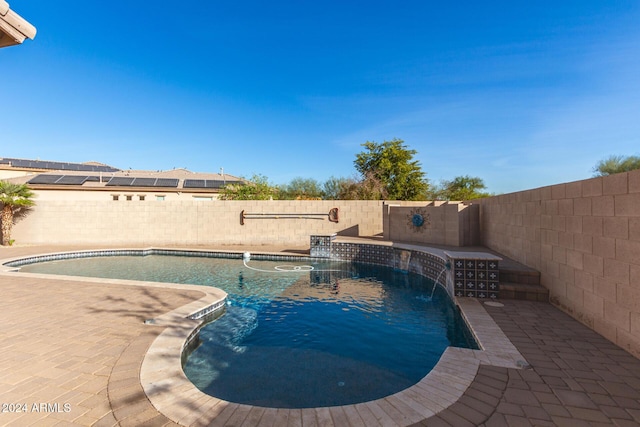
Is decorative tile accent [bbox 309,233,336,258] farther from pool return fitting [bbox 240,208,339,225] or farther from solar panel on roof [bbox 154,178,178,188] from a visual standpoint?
solar panel on roof [bbox 154,178,178,188]

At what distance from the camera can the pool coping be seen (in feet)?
9.29

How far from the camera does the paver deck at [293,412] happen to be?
281 centimetres

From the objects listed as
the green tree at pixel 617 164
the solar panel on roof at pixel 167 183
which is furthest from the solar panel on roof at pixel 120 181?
the green tree at pixel 617 164

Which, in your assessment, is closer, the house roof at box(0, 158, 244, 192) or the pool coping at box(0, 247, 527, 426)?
the pool coping at box(0, 247, 527, 426)

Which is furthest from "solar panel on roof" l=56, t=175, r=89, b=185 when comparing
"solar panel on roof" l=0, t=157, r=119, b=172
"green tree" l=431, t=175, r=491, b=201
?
"green tree" l=431, t=175, r=491, b=201

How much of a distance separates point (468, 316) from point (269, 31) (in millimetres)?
17974

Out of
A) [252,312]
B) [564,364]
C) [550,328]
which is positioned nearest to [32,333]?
[252,312]

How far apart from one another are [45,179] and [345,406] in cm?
3448

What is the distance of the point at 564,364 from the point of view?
377cm

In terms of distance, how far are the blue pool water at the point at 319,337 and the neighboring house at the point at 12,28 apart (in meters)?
4.51

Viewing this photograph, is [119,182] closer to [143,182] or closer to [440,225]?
[143,182]

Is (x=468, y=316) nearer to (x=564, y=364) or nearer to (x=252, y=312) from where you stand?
(x=564, y=364)

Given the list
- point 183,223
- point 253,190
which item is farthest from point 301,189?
point 183,223

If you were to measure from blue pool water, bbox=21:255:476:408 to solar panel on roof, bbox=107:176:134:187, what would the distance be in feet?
65.2
